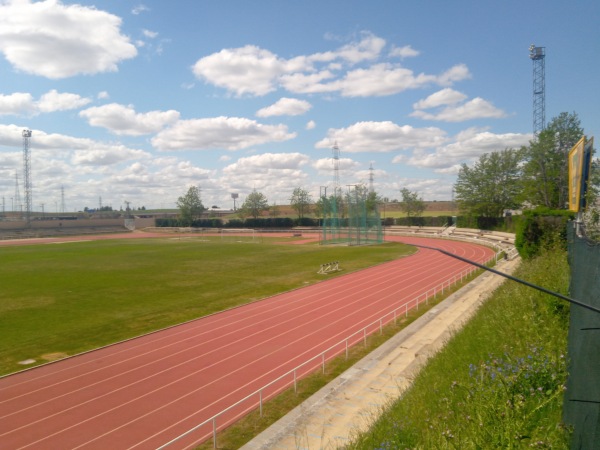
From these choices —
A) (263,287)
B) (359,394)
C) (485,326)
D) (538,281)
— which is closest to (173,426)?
(359,394)

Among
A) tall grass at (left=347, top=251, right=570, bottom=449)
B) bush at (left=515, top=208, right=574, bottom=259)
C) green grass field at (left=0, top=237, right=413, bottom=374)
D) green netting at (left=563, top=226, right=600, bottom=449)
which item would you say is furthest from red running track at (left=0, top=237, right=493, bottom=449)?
bush at (left=515, top=208, right=574, bottom=259)

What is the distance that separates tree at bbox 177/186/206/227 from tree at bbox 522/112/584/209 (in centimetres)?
9137

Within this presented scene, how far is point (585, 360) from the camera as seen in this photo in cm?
548

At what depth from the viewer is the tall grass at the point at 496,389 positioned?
6.02 metres

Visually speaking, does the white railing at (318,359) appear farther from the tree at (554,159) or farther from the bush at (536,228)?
the tree at (554,159)

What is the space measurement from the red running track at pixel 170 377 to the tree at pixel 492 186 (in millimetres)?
51163

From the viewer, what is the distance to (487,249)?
51969mm

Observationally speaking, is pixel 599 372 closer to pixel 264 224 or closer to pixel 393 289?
pixel 393 289

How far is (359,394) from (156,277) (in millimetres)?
27060

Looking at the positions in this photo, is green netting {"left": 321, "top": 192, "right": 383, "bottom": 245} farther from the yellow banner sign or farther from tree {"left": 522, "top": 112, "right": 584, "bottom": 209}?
the yellow banner sign

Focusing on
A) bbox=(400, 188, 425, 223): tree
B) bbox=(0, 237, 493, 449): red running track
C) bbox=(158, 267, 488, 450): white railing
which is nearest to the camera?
bbox=(158, 267, 488, 450): white railing

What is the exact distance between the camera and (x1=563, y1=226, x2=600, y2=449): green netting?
5129 mm

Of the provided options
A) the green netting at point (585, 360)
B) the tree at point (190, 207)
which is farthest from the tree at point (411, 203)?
the green netting at point (585, 360)

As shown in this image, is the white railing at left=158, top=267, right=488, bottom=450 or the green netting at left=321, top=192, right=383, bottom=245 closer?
the white railing at left=158, top=267, right=488, bottom=450
